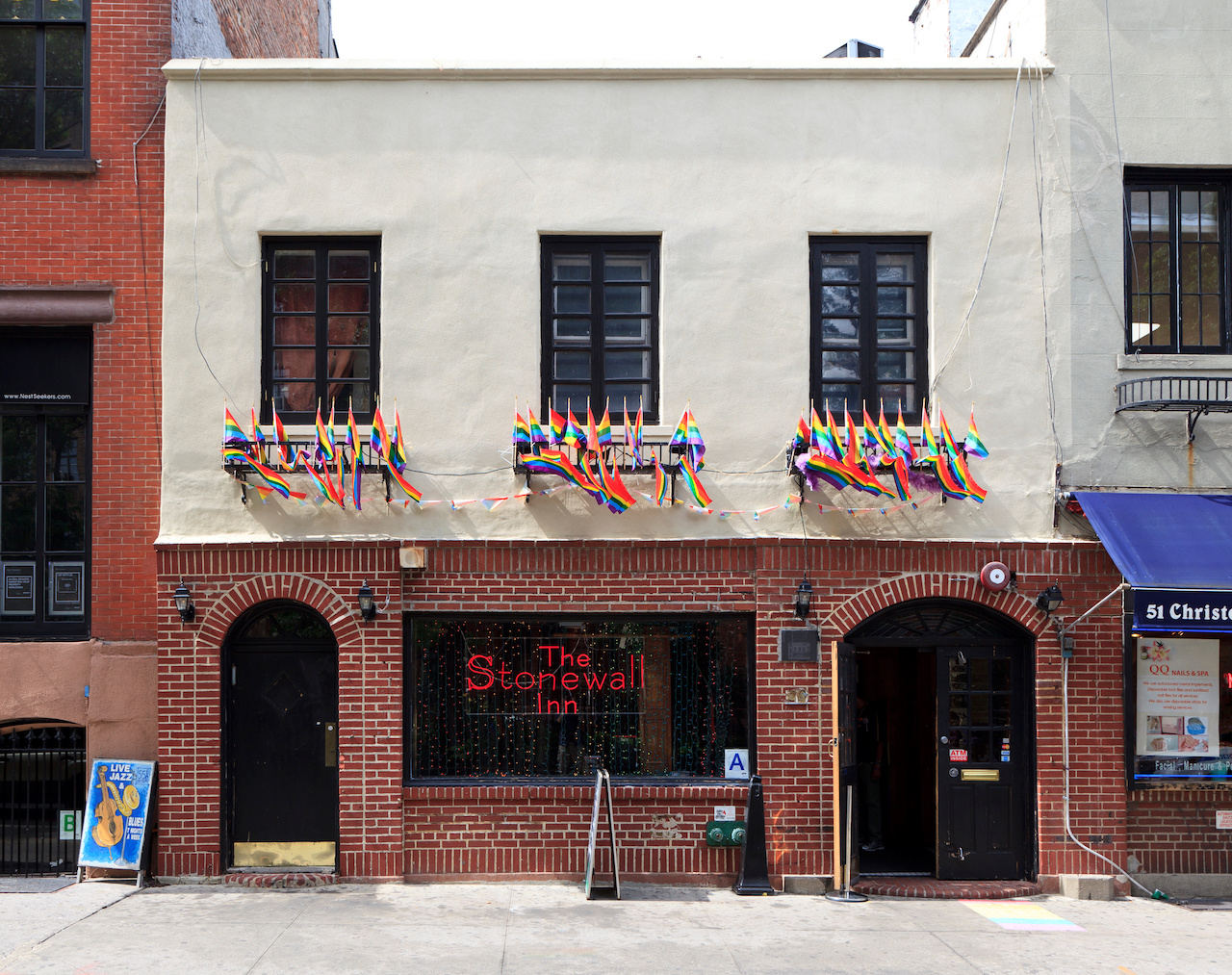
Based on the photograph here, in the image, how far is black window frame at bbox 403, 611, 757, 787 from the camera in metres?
10.3

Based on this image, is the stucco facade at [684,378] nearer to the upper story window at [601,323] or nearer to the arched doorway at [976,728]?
the arched doorway at [976,728]

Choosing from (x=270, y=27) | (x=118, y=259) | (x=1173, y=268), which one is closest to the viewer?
(x=118, y=259)

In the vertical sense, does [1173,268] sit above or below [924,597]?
above

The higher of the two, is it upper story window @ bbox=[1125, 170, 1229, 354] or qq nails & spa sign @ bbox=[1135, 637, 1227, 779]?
upper story window @ bbox=[1125, 170, 1229, 354]

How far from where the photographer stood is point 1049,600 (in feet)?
33.5

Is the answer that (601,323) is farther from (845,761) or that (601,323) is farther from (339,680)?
(845,761)

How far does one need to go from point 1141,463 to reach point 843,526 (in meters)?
2.84

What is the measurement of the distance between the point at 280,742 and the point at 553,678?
2.55 metres

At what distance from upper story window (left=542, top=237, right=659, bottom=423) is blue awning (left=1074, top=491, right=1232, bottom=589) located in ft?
13.7

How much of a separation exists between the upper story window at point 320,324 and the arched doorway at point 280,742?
1.97 metres

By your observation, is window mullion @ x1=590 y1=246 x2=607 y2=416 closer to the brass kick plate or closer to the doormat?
the brass kick plate

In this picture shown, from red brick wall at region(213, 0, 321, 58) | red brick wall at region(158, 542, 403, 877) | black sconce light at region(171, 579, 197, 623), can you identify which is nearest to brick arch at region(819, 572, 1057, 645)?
red brick wall at region(158, 542, 403, 877)

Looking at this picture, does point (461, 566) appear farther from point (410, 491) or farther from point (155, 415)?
point (155, 415)

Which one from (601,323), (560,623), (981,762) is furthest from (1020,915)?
(601,323)
